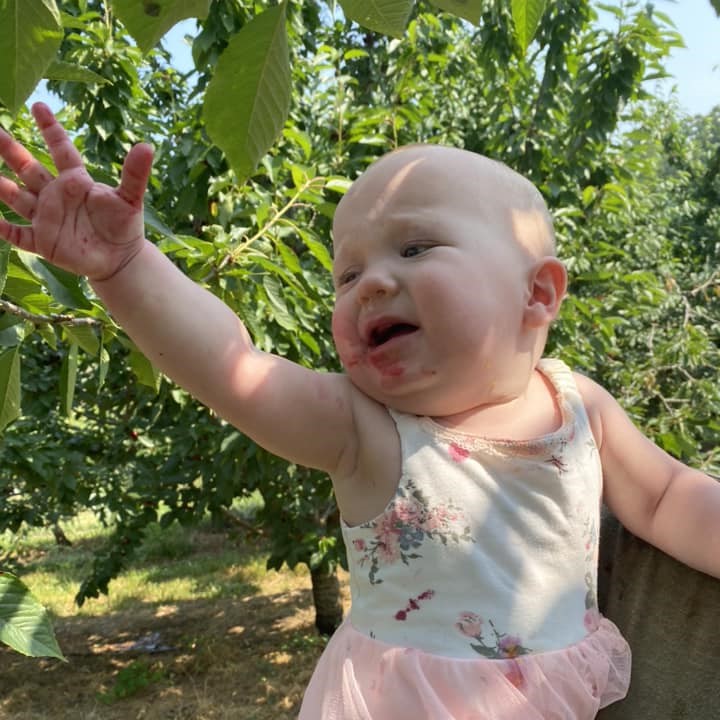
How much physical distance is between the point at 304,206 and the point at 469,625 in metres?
2.11

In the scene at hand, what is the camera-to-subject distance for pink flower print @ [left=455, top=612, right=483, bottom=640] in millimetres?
901

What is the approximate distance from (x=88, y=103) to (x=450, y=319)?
9.71 feet

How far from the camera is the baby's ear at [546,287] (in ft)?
3.40

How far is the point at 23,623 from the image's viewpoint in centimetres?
101

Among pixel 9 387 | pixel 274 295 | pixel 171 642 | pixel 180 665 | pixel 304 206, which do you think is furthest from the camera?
pixel 171 642

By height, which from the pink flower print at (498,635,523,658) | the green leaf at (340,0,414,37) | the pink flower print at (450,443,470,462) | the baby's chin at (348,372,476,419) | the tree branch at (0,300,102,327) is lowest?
the pink flower print at (498,635,523,658)

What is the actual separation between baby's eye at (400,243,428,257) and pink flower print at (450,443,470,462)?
0.24 meters

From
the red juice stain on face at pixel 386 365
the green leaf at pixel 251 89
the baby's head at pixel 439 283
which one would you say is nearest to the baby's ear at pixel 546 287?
the baby's head at pixel 439 283

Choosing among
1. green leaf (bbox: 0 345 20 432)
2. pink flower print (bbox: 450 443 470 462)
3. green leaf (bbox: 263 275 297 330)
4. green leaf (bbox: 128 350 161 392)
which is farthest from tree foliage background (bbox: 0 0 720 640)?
pink flower print (bbox: 450 443 470 462)

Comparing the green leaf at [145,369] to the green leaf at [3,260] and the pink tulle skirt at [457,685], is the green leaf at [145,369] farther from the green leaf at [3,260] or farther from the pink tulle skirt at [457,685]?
the pink tulle skirt at [457,685]

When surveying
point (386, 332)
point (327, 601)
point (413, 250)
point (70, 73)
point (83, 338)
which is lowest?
point (327, 601)

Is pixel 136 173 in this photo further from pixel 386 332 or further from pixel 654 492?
pixel 654 492

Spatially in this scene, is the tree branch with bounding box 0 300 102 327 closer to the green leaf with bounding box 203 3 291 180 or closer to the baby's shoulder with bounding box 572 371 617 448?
the green leaf with bounding box 203 3 291 180

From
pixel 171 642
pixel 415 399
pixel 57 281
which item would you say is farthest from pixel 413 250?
pixel 171 642
